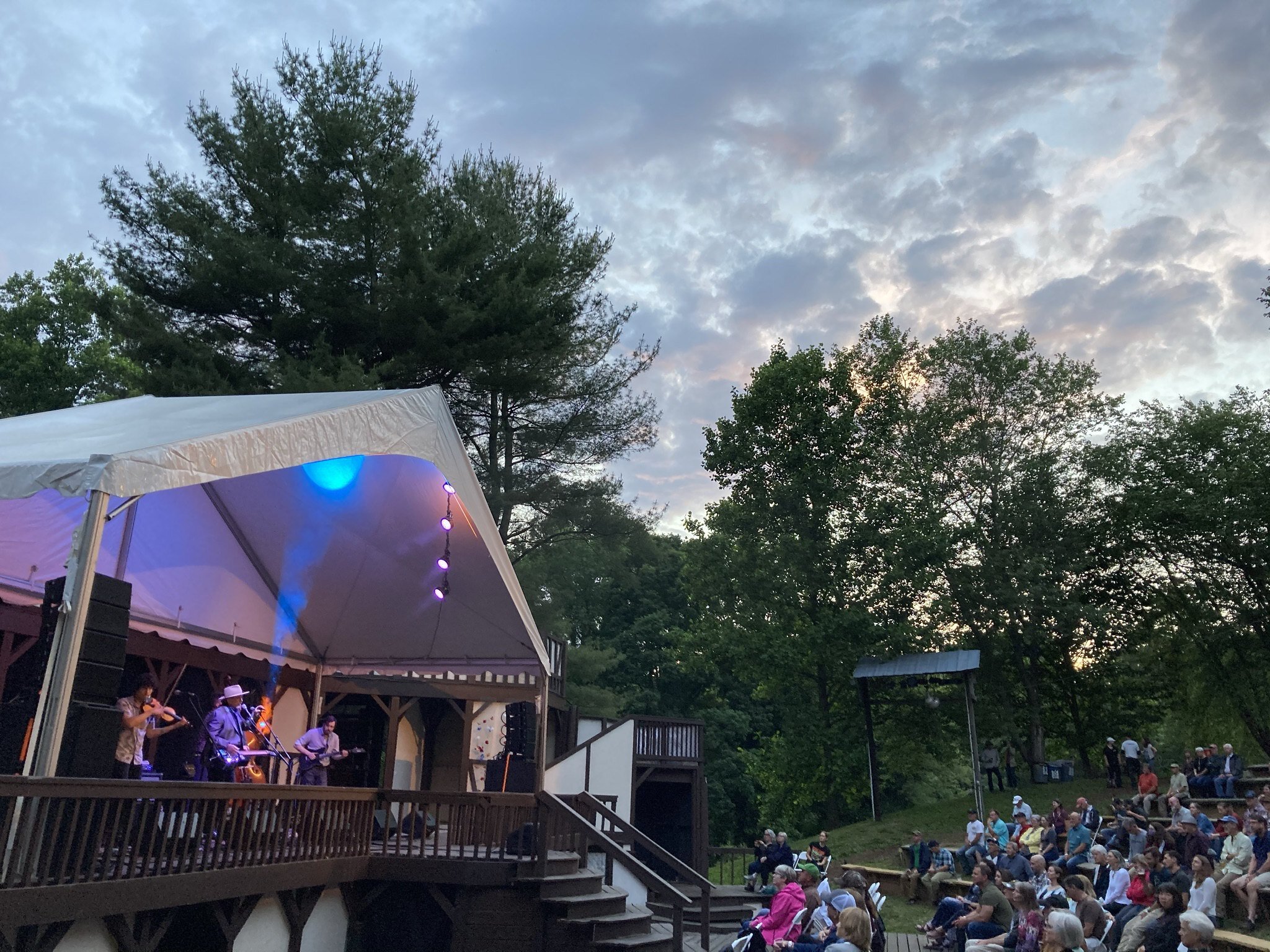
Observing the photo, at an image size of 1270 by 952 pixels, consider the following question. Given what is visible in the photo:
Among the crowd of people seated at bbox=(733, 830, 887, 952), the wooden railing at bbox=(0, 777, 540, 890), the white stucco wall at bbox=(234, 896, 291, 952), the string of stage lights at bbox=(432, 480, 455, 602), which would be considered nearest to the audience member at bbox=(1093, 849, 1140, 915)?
the crowd of people seated at bbox=(733, 830, 887, 952)

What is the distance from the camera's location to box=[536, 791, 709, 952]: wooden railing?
888 cm

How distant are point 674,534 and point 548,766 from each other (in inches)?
1071

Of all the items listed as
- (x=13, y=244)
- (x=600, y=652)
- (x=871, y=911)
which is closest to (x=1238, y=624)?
(x=600, y=652)

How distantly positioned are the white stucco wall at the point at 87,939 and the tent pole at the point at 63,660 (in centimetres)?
122

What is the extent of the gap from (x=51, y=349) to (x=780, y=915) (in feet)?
77.8

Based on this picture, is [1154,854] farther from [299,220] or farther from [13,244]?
[13,244]

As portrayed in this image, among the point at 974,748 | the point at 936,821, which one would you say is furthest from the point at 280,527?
the point at 936,821

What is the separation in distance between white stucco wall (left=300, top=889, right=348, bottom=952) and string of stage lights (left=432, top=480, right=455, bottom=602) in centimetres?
302

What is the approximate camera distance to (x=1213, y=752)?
17.7m

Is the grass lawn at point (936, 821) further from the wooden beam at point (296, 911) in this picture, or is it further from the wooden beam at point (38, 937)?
the wooden beam at point (38, 937)

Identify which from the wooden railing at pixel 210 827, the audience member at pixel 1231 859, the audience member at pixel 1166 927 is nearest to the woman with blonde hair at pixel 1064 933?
the audience member at pixel 1166 927

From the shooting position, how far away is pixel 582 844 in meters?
9.91

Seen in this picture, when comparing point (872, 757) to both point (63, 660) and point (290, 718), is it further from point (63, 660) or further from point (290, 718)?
point (63, 660)

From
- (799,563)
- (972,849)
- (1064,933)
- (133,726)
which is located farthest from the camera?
(799,563)
